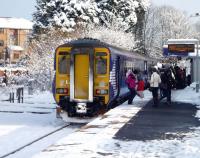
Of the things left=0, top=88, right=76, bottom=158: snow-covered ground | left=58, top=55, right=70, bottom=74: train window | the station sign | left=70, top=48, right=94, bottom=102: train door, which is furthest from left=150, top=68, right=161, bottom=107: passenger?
the station sign

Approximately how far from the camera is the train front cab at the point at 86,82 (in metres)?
17.6

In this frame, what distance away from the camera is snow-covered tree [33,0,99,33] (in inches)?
1880

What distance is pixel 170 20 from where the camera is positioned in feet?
310

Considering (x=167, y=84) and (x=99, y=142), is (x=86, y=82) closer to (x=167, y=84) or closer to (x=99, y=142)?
(x=167, y=84)

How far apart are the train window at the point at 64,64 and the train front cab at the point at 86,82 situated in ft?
0.27

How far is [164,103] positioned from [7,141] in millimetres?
8590

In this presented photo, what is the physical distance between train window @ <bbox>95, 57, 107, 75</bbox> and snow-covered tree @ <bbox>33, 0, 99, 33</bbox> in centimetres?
2927

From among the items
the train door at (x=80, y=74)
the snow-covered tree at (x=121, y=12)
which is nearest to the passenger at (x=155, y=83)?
the train door at (x=80, y=74)

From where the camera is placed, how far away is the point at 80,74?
1784 cm

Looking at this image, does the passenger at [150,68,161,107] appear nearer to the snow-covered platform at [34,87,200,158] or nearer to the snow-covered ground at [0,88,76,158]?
the snow-covered ground at [0,88,76,158]

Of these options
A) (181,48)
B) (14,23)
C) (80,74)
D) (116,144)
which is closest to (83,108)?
(80,74)

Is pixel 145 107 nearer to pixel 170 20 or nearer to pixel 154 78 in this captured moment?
pixel 154 78

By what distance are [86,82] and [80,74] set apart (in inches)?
14.0

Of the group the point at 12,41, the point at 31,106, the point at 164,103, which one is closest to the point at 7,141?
the point at 164,103
